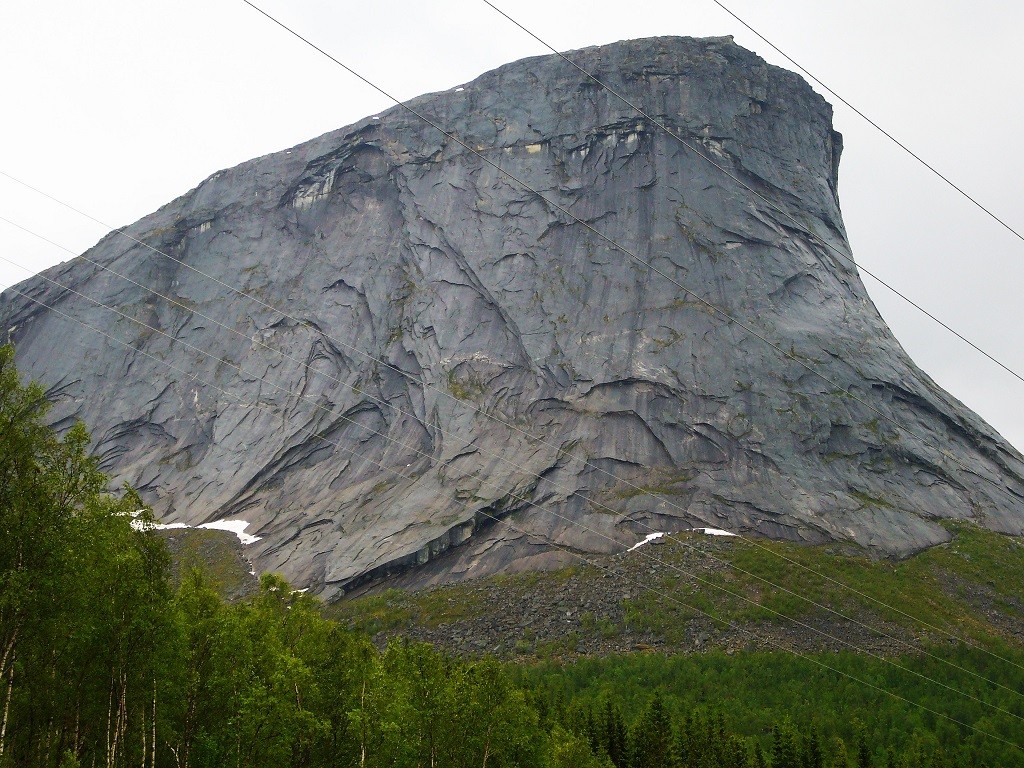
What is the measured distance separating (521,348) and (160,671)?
88685 mm

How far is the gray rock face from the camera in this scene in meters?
94.5

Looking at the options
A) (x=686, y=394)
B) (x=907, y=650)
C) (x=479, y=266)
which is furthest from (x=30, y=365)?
(x=907, y=650)

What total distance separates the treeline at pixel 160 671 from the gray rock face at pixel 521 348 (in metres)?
58.3

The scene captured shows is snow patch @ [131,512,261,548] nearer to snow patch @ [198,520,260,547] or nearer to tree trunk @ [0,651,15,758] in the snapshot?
snow patch @ [198,520,260,547]

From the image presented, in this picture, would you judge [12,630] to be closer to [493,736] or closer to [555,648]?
[493,736]

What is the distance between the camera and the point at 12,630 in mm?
19484

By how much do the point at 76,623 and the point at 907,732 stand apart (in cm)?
5128

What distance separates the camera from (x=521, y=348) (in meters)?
111

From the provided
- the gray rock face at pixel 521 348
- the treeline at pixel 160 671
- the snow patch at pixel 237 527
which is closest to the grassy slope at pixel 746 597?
the gray rock face at pixel 521 348

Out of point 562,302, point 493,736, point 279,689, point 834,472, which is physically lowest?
point 493,736

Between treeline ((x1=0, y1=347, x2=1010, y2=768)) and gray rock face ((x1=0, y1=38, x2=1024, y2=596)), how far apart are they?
191ft

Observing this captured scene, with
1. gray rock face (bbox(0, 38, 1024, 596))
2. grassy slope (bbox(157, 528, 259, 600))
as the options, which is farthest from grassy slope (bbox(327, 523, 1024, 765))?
grassy slope (bbox(157, 528, 259, 600))

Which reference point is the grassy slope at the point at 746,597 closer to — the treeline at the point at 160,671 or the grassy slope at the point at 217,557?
the grassy slope at the point at 217,557

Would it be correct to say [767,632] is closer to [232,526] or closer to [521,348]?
[521,348]
